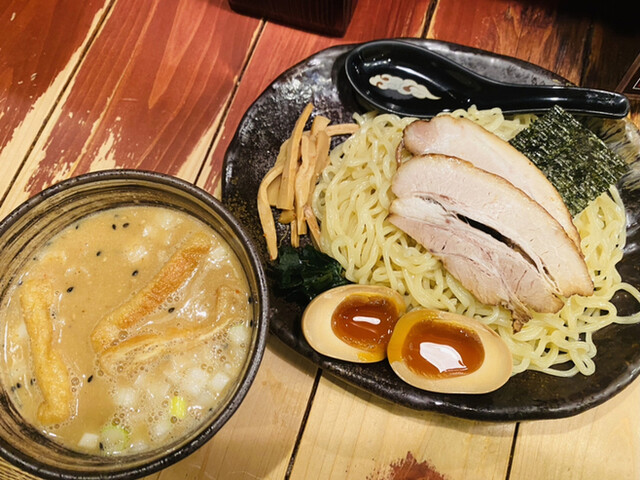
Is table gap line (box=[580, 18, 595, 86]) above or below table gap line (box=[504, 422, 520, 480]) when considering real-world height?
above

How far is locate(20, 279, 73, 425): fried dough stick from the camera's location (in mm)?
1644

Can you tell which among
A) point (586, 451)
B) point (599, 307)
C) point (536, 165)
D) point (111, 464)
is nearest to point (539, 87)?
point (536, 165)

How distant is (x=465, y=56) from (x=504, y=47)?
1.66 ft

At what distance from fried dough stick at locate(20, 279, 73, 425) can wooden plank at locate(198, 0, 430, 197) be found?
1.64m

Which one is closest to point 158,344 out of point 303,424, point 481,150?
point 303,424

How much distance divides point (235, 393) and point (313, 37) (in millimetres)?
2157

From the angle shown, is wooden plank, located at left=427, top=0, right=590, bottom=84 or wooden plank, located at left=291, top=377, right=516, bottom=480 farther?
wooden plank, located at left=427, top=0, right=590, bottom=84

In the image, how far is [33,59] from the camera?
116 inches

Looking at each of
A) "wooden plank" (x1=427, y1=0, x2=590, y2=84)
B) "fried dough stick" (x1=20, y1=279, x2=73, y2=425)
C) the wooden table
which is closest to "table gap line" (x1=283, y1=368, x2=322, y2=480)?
the wooden table

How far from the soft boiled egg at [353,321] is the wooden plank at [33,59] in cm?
183

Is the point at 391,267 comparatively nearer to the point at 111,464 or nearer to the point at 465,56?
the point at 465,56

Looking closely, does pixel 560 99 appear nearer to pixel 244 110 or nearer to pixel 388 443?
pixel 244 110

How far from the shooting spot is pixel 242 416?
2.43 meters

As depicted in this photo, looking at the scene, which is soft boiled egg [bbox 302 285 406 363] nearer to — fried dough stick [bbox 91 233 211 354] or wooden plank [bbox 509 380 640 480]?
fried dough stick [bbox 91 233 211 354]
